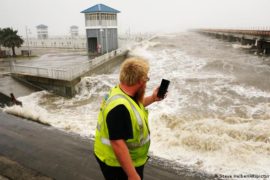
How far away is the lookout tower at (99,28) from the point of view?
26766mm

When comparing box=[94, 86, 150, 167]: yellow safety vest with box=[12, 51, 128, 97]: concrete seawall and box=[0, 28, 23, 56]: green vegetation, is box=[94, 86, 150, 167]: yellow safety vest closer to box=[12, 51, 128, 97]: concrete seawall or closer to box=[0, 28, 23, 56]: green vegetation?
box=[12, 51, 128, 97]: concrete seawall

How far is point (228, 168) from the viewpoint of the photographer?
500cm

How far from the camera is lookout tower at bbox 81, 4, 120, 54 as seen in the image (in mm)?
26766

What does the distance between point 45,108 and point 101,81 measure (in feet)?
15.6

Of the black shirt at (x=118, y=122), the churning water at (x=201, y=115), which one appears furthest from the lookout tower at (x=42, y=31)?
the black shirt at (x=118, y=122)

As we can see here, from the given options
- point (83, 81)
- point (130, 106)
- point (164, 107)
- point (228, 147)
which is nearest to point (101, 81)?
point (83, 81)

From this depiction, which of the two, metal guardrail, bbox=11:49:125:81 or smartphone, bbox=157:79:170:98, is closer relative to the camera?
smartphone, bbox=157:79:170:98

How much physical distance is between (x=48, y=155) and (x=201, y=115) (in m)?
7.00

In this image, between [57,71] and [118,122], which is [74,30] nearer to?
[57,71]

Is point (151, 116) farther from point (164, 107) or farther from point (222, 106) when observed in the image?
point (222, 106)

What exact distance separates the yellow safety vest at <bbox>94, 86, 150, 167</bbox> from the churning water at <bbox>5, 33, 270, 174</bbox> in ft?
10.2

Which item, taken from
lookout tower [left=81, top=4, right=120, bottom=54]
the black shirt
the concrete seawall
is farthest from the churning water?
lookout tower [left=81, top=4, right=120, bottom=54]

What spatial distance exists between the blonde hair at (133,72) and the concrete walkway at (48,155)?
8.83ft

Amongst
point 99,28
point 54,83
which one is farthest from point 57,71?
point 99,28
